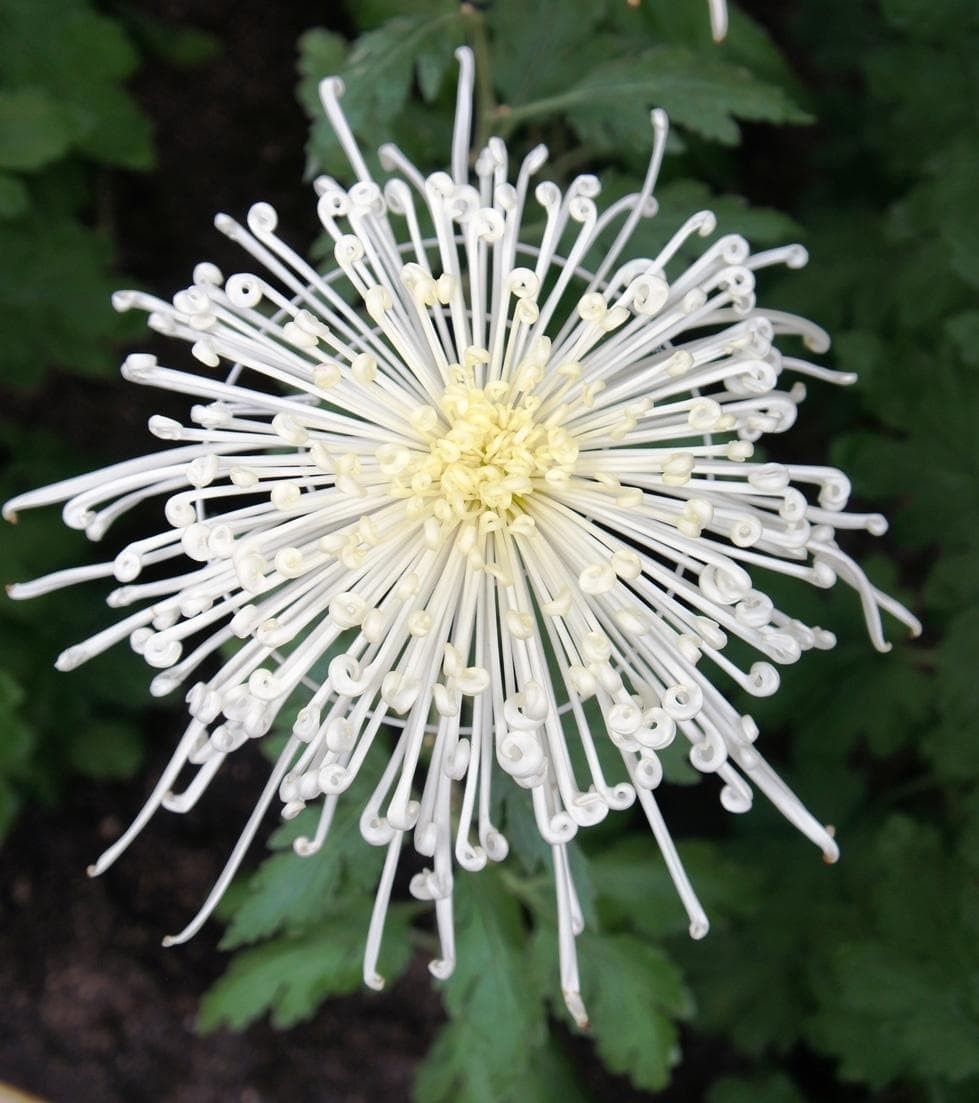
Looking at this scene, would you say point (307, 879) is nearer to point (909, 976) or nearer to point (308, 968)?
point (308, 968)

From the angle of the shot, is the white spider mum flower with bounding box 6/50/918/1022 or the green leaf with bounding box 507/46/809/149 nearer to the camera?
the white spider mum flower with bounding box 6/50/918/1022

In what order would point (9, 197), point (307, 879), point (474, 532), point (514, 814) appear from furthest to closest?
point (9, 197) → point (307, 879) → point (514, 814) → point (474, 532)

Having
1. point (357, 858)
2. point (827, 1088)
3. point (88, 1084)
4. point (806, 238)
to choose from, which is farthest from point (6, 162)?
point (827, 1088)

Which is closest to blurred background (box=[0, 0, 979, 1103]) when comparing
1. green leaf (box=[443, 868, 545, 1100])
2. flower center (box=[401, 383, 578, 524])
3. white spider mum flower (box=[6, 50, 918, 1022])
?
green leaf (box=[443, 868, 545, 1100])

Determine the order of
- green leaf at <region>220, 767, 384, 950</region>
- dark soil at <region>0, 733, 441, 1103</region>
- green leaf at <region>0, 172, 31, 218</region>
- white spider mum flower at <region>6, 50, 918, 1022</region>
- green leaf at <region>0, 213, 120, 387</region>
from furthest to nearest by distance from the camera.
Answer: dark soil at <region>0, 733, 441, 1103</region>, green leaf at <region>0, 213, 120, 387</region>, green leaf at <region>0, 172, 31, 218</region>, green leaf at <region>220, 767, 384, 950</region>, white spider mum flower at <region>6, 50, 918, 1022</region>

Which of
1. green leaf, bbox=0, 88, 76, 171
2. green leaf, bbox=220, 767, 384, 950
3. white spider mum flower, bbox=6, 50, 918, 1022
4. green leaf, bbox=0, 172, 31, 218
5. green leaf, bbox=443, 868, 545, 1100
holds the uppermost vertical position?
green leaf, bbox=0, 88, 76, 171

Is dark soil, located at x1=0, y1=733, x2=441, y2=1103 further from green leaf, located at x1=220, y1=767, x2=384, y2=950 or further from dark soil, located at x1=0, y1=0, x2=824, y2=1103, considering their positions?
green leaf, located at x1=220, y1=767, x2=384, y2=950

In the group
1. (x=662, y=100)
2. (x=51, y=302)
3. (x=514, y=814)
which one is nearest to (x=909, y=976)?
(x=514, y=814)
